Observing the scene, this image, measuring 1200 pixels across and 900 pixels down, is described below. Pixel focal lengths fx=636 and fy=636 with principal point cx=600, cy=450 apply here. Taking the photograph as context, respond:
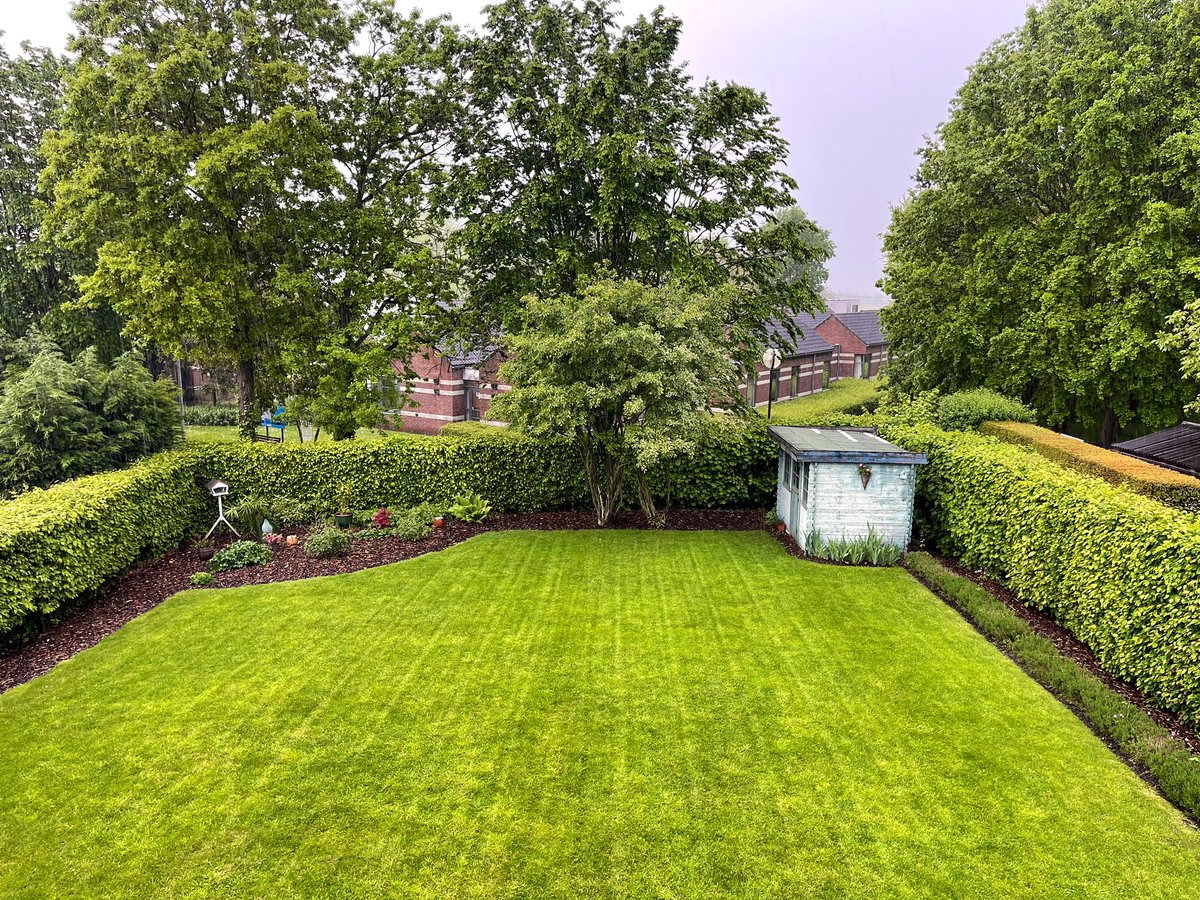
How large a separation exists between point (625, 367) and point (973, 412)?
11006mm

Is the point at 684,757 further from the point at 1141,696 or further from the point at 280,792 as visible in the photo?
the point at 1141,696

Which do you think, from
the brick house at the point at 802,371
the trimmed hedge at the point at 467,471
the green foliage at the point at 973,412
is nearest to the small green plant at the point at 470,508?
the trimmed hedge at the point at 467,471

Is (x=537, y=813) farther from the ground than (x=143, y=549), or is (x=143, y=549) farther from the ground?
(x=143, y=549)

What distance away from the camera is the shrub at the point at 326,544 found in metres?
13.0

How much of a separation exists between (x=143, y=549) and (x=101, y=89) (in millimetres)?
11929

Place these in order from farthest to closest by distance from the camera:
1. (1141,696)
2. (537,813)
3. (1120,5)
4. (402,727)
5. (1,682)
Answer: (1120,5)
(1,682)
(1141,696)
(402,727)
(537,813)

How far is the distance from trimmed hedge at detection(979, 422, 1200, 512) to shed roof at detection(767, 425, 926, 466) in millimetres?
3427

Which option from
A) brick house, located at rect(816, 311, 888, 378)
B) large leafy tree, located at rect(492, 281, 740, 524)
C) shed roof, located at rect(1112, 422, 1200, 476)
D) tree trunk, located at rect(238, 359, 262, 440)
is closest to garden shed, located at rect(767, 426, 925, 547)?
large leafy tree, located at rect(492, 281, 740, 524)

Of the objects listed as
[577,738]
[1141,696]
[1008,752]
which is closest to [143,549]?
[577,738]

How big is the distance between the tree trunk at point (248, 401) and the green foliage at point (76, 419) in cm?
443

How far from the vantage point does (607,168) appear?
15609 millimetres

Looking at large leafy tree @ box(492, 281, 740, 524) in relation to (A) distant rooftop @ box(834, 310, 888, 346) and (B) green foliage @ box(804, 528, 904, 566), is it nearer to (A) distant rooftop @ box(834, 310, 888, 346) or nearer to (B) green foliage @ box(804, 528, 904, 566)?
(B) green foliage @ box(804, 528, 904, 566)

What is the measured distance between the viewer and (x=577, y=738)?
7012 mm

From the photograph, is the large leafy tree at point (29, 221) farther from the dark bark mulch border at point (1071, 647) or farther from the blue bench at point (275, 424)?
the dark bark mulch border at point (1071, 647)
